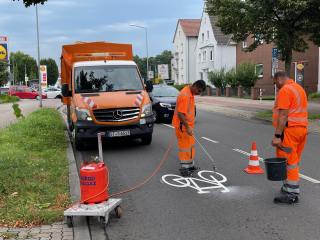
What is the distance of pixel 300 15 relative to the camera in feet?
62.7

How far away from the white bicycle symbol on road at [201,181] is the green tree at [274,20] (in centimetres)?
1180

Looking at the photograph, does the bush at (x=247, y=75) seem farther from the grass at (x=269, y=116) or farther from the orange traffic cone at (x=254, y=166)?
the orange traffic cone at (x=254, y=166)

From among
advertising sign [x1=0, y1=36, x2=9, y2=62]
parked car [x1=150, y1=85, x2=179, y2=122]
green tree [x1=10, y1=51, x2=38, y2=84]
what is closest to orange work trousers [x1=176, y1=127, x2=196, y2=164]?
advertising sign [x1=0, y1=36, x2=9, y2=62]

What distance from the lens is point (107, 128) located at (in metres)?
11.4

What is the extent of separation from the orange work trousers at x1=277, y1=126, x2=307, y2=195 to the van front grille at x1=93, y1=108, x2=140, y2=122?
5.59 m

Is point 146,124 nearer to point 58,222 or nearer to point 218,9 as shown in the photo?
point 58,222

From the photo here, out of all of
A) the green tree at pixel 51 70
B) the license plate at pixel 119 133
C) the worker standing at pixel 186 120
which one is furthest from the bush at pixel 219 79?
the green tree at pixel 51 70

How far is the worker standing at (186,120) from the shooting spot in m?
8.04

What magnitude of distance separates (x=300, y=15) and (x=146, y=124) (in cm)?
1056

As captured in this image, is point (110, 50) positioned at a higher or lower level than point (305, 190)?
higher

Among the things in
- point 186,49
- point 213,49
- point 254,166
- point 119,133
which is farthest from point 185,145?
point 186,49

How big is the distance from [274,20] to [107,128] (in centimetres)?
1139

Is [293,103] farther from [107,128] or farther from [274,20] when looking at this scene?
[274,20]

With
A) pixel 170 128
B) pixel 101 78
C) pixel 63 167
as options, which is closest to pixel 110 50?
pixel 101 78
